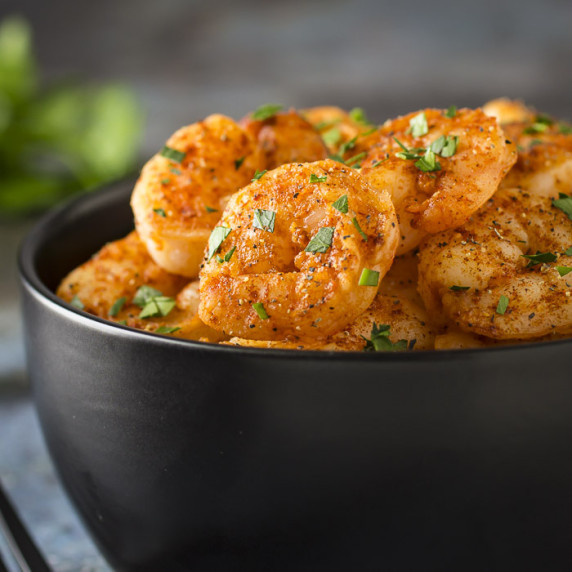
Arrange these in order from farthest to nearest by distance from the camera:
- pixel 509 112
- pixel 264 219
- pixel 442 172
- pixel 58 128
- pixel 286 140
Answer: pixel 58 128 → pixel 509 112 → pixel 286 140 → pixel 442 172 → pixel 264 219

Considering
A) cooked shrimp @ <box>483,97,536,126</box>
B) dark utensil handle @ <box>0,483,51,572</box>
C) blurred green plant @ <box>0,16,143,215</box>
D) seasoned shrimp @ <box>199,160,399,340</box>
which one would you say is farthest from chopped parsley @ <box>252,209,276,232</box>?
blurred green plant @ <box>0,16,143,215</box>

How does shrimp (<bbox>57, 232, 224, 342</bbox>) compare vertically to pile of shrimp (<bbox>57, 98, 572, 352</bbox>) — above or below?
below

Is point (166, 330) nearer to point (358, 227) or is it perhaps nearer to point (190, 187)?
point (190, 187)

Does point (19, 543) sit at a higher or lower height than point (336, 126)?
lower

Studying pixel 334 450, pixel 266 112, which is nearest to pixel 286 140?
pixel 266 112

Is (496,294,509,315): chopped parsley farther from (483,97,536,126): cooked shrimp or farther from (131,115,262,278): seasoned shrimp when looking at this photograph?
(483,97,536,126): cooked shrimp

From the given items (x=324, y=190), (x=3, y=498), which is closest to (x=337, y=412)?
(x=324, y=190)

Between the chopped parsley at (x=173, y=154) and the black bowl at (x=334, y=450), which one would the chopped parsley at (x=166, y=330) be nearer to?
the black bowl at (x=334, y=450)
